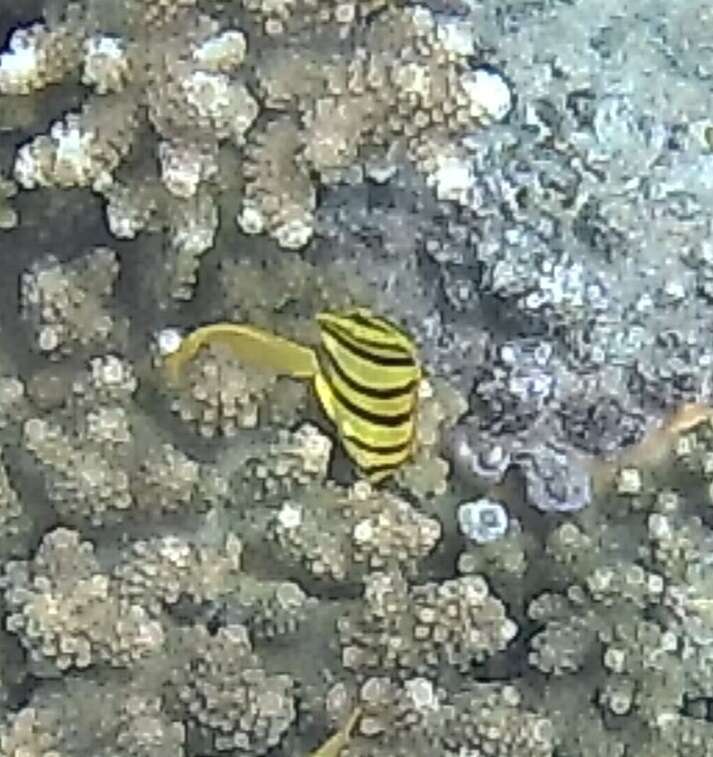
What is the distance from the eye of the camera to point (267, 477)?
1.96m

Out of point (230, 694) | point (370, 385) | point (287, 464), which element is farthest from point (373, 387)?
point (230, 694)

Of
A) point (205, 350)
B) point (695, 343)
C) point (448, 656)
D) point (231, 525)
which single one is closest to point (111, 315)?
point (205, 350)

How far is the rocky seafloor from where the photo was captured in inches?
72.6

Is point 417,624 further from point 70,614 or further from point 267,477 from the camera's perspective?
point 70,614

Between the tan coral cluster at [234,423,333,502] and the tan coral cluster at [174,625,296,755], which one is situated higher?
the tan coral cluster at [234,423,333,502]

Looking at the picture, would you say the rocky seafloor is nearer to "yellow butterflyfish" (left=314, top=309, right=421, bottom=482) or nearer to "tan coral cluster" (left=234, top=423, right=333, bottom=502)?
"tan coral cluster" (left=234, top=423, right=333, bottom=502)

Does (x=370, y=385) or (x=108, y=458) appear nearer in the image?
(x=370, y=385)

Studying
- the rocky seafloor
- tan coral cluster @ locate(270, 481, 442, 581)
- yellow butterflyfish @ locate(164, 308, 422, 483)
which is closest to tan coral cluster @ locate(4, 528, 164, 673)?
the rocky seafloor

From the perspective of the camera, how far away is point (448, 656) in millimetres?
1937

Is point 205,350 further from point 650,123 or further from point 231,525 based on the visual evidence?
point 650,123

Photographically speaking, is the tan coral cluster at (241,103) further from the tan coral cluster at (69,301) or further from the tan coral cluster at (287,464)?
the tan coral cluster at (287,464)

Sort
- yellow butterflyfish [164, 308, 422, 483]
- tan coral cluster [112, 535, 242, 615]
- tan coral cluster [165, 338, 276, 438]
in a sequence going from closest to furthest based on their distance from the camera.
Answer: yellow butterflyfish [164, 308, 422, 483] → tan coral cluster [112, 535, 242, 615] → tan coral cluster [165, 338, 276, 438]

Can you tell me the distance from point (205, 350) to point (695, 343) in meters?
0.81

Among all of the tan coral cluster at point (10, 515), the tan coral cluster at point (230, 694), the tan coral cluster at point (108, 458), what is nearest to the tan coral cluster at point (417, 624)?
the tan coral cluster at point (230, 694)
